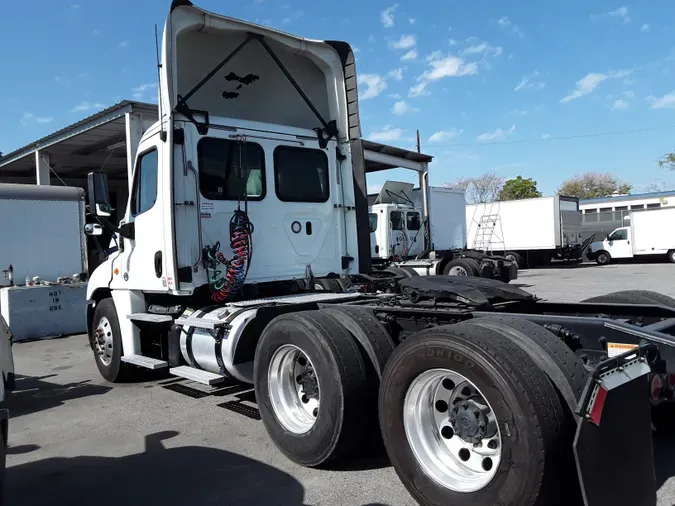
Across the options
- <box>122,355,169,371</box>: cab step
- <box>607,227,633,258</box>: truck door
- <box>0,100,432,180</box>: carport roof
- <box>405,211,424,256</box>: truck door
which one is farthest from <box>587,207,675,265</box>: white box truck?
<box>122,355,169,371</box>: cab step

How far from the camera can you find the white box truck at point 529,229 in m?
29.6

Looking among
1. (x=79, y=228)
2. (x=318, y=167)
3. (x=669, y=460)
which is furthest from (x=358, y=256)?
(x=79, y=228)

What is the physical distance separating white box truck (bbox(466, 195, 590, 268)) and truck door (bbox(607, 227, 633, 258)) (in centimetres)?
144

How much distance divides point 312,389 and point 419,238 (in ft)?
53.7

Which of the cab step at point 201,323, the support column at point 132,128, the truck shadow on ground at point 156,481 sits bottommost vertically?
the truck shadow on ground at point 156,481

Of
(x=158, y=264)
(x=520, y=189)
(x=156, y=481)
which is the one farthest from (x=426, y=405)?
(x=520, y=189)

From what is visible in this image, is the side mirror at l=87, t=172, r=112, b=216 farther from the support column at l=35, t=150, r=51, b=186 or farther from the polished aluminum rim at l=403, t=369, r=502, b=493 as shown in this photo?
the support column at l=35, t=150, r=51, b=186

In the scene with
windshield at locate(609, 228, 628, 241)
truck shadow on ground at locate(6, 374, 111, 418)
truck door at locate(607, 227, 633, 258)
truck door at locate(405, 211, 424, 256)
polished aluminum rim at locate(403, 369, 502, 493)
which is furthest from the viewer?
windshield at locate(609, 228, 628, 241)

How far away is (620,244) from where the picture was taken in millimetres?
31594

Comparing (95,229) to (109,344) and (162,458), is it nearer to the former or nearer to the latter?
(109,344)

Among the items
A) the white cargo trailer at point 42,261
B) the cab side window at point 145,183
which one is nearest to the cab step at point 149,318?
the cab side window at point 145,183

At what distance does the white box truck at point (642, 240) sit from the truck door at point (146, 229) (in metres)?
30.0

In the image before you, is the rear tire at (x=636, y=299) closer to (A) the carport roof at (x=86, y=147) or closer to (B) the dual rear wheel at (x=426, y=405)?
(B) the dual rear wheel at (x=426, y=405)

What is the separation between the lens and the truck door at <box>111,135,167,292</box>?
5.89 metres
